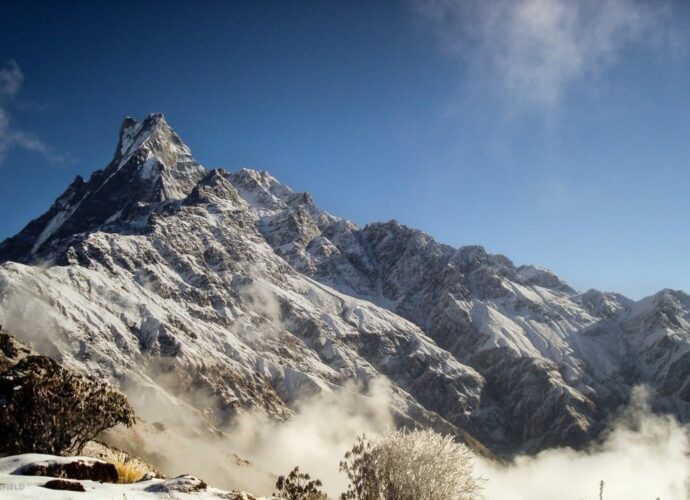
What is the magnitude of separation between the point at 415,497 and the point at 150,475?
24839 mm

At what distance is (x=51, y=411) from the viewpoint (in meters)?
33.9

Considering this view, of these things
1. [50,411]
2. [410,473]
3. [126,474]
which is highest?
[410,473]

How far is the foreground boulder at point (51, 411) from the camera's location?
32.0 meters

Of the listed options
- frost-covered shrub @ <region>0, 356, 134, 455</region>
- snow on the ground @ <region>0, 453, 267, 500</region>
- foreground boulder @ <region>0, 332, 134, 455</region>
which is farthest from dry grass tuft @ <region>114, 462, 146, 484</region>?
frost-covered shrub @ <region>0, 356, 134, 455</region>

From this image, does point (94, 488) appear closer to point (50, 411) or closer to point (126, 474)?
point (126, 474)

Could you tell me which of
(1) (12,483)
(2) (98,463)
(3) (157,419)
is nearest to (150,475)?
(2) (98,463)

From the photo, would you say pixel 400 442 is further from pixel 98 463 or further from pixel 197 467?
pixel 197 467

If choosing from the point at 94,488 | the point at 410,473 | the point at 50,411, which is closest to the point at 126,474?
the point at 94,488

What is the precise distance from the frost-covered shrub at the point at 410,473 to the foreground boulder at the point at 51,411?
1590 centimetres

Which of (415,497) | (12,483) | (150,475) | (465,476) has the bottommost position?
(12,483)

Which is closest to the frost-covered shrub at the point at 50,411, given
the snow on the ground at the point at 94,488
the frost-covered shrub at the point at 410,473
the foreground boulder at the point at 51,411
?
the foreground boulder at the point at 51,411

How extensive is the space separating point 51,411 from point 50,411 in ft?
0.23

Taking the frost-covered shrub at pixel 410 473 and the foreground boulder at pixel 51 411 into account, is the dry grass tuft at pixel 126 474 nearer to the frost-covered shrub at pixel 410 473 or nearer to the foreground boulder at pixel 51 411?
the foreground boulder at pixel 51 411

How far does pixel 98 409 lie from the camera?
37.1 metres
